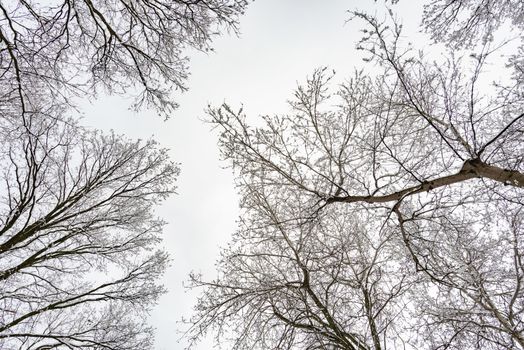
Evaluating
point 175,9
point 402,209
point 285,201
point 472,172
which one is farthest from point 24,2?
point 402,209

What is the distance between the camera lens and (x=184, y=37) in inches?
182

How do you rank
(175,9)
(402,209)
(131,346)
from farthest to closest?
1. (131,346)
2. (402,209)
3. (175,9)

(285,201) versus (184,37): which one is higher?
(184,37)

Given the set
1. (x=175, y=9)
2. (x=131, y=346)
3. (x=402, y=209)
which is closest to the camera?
(x=175, y=9)

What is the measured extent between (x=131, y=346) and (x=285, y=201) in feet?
14.3

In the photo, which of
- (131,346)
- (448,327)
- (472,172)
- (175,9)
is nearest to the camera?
(472,172)

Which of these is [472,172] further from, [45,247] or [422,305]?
[45,247]

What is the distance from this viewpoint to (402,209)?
235 inches

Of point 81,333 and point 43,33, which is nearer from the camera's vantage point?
point 43,33

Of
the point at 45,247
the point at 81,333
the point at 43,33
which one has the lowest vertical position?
the point at 81,333

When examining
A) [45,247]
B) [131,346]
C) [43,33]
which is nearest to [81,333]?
[131,346]

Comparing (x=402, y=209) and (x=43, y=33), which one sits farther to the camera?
(x=402, y=209)

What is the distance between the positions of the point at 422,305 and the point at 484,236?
1.79 m

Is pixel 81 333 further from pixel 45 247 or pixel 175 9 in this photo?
pixel 175 9
